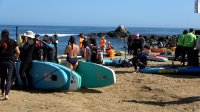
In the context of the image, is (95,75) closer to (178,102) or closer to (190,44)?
(178,102)

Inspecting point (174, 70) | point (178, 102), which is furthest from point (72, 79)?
point (174, 70)

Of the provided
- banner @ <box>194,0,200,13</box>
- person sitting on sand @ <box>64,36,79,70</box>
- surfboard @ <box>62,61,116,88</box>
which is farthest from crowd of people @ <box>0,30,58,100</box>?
banner @ <box>194,0,200,13</box>

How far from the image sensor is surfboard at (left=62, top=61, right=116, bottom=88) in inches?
422

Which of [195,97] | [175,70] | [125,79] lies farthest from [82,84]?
[175,70]

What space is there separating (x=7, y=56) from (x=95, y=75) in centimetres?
296

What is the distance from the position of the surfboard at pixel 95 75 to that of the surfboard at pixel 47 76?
0.88 metres

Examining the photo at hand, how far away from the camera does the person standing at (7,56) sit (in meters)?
8.51

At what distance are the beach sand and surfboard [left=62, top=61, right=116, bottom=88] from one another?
0.20 m

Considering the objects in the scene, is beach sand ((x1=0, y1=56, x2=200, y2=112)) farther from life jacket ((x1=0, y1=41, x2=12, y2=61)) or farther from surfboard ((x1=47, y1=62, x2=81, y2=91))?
life jacket ((x1=0, y1=41, x2=12, y2=61))

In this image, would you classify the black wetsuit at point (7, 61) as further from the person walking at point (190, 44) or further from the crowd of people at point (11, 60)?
the person walking at point (190, 44)

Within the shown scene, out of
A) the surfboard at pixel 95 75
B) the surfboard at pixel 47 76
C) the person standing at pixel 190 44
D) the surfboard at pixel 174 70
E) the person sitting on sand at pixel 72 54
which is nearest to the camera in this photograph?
the surfboard at pixel 47 76

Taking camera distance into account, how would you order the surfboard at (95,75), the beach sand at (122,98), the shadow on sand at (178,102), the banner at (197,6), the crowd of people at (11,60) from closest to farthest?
the beach sand at (122,98) → the crowd of people at (11,60) → the shadow on sand at (178,102) → the surfboard at (95,75) → the banner at (197,6)

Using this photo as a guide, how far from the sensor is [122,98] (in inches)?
396

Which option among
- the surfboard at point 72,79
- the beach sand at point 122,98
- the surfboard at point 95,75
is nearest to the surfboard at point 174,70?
the beach sand at point 122,98
